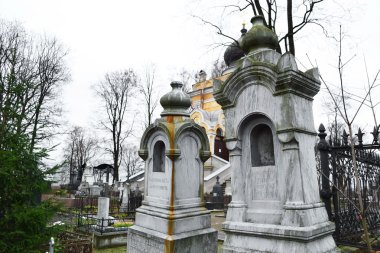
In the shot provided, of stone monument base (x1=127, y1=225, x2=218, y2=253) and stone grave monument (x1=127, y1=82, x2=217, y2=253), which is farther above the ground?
stone grave monument (x1=127, y1=82, x2=217, y2=253)

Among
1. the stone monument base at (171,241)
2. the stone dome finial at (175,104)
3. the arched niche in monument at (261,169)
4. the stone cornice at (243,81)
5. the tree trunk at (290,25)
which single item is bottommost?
the stone monument base at (171,241)


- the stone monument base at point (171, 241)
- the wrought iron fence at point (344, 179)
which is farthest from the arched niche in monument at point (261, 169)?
the wrought iron fence at point (344, 179)

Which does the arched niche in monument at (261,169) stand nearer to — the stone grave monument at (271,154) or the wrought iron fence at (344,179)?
the stone grave monument at (271,154)

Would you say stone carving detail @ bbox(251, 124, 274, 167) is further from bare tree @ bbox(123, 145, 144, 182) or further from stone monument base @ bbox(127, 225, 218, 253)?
bare tree @ bbox(123, 145, 144, 182)

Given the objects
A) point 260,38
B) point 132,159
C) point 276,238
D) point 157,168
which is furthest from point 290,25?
point 132,159

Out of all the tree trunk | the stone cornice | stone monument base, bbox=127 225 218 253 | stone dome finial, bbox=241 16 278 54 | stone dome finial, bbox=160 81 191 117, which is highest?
the tree trunk

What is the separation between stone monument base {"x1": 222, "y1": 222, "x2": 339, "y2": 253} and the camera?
11.2ft

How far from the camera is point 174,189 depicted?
5.91 metres

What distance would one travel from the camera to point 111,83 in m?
29.0

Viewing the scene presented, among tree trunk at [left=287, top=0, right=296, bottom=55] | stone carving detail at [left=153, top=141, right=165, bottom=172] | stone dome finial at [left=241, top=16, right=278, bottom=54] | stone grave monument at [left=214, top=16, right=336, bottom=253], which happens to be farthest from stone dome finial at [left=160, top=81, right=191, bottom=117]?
tree trunk at [left=287, top=0, right=296, bottom=55]

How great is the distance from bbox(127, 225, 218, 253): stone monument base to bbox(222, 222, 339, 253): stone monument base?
5.19ft

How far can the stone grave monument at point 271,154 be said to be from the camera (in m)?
3.62

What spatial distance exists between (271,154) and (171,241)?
2547 millimetres

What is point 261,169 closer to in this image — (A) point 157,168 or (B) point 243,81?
(B) point 243,81
